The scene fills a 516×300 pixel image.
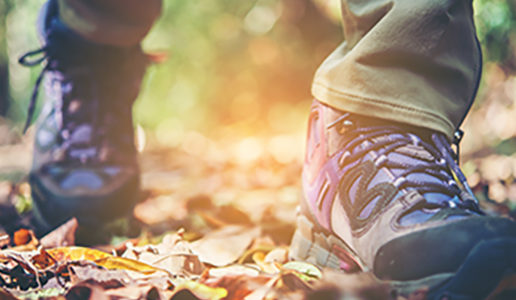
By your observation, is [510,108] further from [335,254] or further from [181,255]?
[181,255]

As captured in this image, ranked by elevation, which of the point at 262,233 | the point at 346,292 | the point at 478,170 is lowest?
the point at 478,170

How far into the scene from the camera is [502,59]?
2605mm

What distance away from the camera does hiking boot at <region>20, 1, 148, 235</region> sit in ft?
4.50

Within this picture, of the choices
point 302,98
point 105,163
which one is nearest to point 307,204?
point 105,163

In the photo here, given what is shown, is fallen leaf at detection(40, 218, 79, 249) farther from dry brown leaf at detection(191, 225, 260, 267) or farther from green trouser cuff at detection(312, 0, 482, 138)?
green trouser cuff at detection(312, 0, 482, 138)

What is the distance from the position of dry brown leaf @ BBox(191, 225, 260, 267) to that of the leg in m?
0.18

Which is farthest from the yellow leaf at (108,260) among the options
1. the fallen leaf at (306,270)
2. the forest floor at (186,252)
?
the fallen leaf at (306,270)

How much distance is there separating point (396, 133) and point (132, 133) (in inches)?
38.3

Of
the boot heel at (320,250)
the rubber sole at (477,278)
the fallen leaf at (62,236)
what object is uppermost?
the rubber sole at (477,278)

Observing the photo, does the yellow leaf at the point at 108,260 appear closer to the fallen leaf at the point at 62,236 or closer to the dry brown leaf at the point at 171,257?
the dry brown leaf at the point at 171,257

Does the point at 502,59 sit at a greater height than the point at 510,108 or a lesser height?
greater

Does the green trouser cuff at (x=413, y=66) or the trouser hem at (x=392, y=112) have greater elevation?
the green trouser cuff at (x=413, y=66)

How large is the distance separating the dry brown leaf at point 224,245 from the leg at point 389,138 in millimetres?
178

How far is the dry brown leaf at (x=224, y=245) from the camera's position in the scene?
1.07 m
